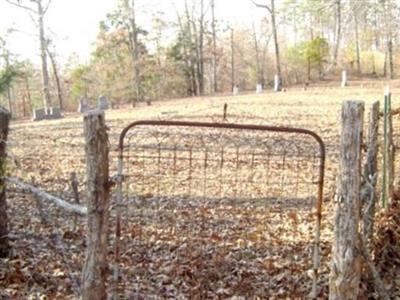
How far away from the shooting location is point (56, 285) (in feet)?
18.6

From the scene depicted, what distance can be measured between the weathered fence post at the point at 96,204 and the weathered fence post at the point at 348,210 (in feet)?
5.53

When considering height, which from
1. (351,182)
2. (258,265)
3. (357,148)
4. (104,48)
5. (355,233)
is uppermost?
(104,48)

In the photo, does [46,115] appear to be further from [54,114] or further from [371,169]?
[371,169]

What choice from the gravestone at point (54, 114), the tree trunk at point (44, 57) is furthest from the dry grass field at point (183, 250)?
the tree trunk at point (44, 57)

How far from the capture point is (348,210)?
3979 mm

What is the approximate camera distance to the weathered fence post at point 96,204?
3.76 m

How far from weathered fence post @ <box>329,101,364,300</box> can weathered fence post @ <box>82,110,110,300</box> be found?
1684 mm

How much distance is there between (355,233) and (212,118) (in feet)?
55.6

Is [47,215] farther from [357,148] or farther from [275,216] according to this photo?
[357,148]

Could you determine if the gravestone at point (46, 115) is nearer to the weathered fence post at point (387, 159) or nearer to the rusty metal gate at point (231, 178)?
the rusty metal gate at point (231, 178)

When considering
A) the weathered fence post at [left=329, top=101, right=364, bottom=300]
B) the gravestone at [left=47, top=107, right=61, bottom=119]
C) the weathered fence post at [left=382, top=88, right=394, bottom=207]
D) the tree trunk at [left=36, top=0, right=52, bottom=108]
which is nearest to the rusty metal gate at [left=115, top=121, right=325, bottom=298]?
the weathered fence post at [left=382, top=88, right=394, bottom=207]

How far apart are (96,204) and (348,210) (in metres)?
1.80

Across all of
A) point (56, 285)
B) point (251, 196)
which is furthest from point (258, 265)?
point (251, 196)

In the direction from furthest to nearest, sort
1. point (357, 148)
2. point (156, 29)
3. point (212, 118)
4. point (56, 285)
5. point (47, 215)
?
1. point (156, 29)
2. point (212, 118)
3. point (47, 215)
4. point (56, 285)
5. point (357, 148)
